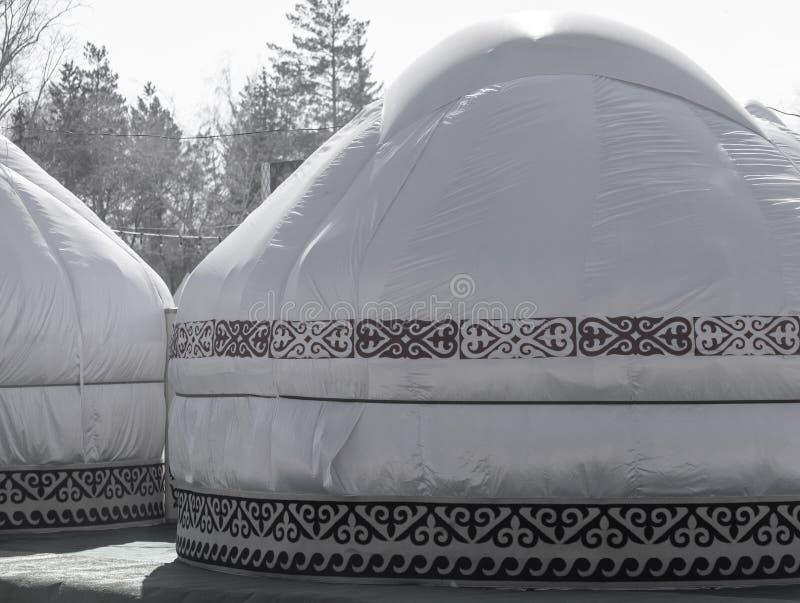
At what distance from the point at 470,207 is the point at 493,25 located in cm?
111

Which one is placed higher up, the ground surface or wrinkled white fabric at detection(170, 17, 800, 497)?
wrinkled white fabric at detection(170, 17, 800, 497)

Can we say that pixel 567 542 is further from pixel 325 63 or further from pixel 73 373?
pixel 325 63

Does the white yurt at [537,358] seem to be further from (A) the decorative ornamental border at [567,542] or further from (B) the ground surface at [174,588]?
(B) the ground surface at [174,588]

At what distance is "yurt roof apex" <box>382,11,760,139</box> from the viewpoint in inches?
209

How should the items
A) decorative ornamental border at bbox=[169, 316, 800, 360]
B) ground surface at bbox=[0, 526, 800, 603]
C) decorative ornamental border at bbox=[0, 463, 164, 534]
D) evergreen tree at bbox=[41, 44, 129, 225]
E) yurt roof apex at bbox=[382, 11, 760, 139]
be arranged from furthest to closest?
evergreen tree at bbox=[41, 44, 129, 225] < decorative ornamental border at bbox=[0, 463, 164, 534] < yurt roof apex at bbox=[382, 11, 760, 139] < decorative ornamental border at bbox=[169, 316, 800, 360] < ground surface at bbox=[0, 526, 800, 603]

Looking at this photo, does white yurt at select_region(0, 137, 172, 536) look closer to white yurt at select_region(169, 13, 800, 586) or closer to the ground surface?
the ground surface

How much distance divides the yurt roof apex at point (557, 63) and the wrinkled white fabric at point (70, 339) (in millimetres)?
A: 2825

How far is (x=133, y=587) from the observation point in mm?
4934

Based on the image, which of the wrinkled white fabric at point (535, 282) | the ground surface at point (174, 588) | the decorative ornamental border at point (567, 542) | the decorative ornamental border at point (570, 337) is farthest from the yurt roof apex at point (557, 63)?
the ground surface at point (174, 588)

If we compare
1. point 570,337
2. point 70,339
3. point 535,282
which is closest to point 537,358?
point 570,337

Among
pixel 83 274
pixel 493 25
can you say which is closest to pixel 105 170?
pixel 83 274

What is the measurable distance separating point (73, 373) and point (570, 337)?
3.87 m

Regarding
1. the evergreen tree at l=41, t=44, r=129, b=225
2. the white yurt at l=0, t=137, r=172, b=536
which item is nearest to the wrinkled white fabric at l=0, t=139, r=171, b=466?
the white yurt at l=0, t=137, r=172, b=536

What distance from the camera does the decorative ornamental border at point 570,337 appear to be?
4574 millimetres
